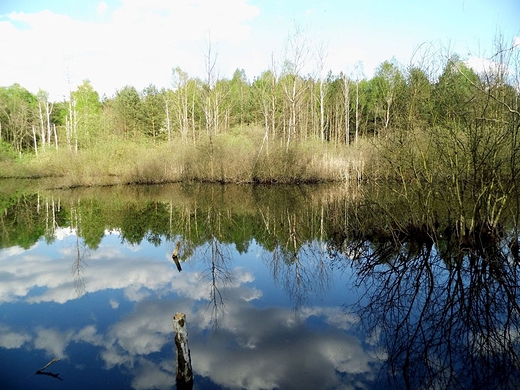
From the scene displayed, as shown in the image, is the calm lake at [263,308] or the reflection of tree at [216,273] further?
the reflection of tree at [216,273]

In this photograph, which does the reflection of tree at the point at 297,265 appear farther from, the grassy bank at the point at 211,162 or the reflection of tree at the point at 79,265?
the grassy bank at the point at 211,162

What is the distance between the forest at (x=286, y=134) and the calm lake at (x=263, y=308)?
2.10m

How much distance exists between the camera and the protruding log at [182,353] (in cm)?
361

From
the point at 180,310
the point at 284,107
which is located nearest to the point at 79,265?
the point at 180,310

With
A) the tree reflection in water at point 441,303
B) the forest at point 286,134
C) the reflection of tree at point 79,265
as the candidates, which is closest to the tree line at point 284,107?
the forest at point 286,134

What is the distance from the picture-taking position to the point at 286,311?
5.77 metres

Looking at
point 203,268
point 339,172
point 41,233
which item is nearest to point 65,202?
point 41,233

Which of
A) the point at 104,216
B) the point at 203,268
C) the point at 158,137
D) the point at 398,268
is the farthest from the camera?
the point at 158,137

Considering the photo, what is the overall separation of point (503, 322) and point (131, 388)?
4847 mm

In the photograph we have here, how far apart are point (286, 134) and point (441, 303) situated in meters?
29.5

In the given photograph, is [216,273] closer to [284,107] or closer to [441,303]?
[441,303]

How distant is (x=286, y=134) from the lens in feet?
112

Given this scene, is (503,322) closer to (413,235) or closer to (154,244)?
(413,235)

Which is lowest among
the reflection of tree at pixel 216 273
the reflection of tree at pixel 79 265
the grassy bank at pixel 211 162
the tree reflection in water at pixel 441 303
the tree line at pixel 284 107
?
the reflection of tree at pixel 79 265
